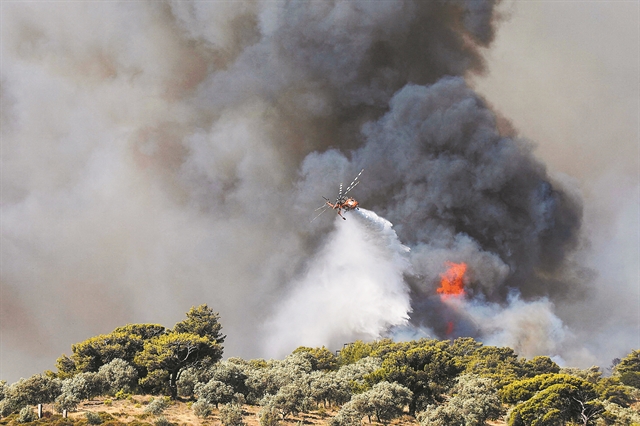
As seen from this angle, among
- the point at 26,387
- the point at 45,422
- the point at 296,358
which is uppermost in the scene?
the point at 296,358

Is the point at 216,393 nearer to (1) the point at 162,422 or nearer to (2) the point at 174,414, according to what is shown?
(2) the point at 174,414

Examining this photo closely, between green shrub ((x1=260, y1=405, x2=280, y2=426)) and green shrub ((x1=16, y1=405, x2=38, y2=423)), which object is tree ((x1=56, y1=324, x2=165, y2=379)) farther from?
green shrub ((x1=260, y1=405, x2=280, y2=426))

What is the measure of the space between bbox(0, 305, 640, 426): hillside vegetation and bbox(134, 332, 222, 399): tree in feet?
0.40

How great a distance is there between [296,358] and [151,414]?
2890cm

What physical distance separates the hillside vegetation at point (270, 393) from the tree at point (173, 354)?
4.8 inches

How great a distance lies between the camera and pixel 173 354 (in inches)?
2640

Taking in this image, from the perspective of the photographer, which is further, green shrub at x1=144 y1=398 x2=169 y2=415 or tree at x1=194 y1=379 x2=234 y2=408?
tree at x1=194 y1=379 x2=234 y2=408

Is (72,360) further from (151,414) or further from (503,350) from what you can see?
(503,350)

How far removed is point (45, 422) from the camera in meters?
50.6

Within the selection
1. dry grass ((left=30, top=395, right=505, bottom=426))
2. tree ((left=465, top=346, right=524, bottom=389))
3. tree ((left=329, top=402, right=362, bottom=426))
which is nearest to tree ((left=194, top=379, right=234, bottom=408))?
dry grass ((left=30, top=395, right=505, bottom=426))

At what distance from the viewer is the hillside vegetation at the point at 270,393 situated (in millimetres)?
56219

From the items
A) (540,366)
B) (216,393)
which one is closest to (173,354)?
(216,393)

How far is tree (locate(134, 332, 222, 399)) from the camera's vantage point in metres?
66.0

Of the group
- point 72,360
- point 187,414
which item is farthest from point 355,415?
Result: point 72,360
